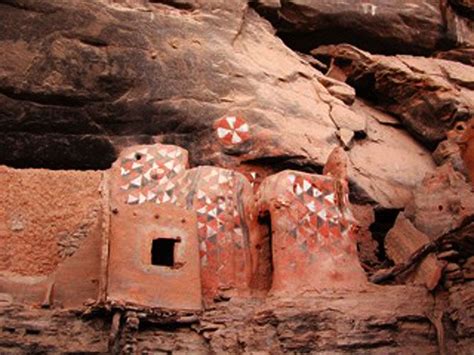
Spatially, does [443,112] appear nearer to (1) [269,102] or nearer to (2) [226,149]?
(1) [269,102]

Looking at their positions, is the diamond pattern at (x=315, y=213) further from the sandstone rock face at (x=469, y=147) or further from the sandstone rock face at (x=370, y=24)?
the sandstone rock face at (x=370, y=24)

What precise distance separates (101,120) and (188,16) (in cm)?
264

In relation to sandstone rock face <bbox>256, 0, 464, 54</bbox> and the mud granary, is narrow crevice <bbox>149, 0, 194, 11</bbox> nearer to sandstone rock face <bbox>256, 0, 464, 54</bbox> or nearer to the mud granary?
sandstone rock face <bbox>256, 0, 464, 54</bbox>

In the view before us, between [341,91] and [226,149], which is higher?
[341,91]

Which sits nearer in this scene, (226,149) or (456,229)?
(456,229)

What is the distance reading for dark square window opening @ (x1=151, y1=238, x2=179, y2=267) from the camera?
10.1 meters

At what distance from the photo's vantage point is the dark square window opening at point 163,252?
10141 millimetres

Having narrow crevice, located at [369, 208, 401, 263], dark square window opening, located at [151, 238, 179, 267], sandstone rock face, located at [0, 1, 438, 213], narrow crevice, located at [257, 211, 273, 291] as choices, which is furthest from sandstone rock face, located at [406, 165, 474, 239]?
dark square window opening, located at [151, 238, 179, 267]

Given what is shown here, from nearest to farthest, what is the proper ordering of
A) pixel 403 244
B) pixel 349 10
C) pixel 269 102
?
1. pixel 403 244
2. pixel 269 102
3. pixel 349 10

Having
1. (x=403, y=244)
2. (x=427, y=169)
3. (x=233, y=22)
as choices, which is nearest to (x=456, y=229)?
(x=403, y=244)

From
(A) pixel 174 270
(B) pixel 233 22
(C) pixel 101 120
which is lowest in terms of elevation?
(A) pixel 174 270

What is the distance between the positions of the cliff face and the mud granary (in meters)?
0.03

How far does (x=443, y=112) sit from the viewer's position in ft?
48.2

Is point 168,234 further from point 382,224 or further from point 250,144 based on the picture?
point 382,224
